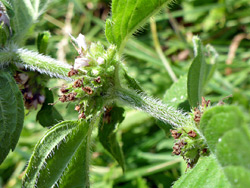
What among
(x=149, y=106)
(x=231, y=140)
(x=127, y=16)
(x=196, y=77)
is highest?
(x=127, y=16)

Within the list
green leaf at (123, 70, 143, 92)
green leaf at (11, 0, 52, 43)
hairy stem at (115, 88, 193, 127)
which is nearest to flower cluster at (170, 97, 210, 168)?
hairy stem at (115, 88, 193, 127)

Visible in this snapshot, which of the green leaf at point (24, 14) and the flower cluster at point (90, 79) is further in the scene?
the green leaf at point (24, 14)

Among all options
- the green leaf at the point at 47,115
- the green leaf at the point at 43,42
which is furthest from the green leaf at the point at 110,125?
the green leaf at the point at 43,42

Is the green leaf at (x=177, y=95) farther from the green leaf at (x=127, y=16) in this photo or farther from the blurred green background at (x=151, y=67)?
the blurred green background at (x=151, y=67)

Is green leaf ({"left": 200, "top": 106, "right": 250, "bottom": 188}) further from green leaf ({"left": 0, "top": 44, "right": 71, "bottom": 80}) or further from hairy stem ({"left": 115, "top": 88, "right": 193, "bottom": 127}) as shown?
green leaf ({"left": 0, "top": 44, "right": 71, "bottom": 80})

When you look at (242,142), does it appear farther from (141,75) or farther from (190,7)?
(190,7)

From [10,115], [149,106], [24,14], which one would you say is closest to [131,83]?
[149,106]

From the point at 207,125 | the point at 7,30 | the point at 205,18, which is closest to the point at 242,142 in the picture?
the point at 207,125

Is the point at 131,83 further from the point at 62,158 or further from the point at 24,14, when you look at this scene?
the point at 24,14

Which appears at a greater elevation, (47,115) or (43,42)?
(43,42)
